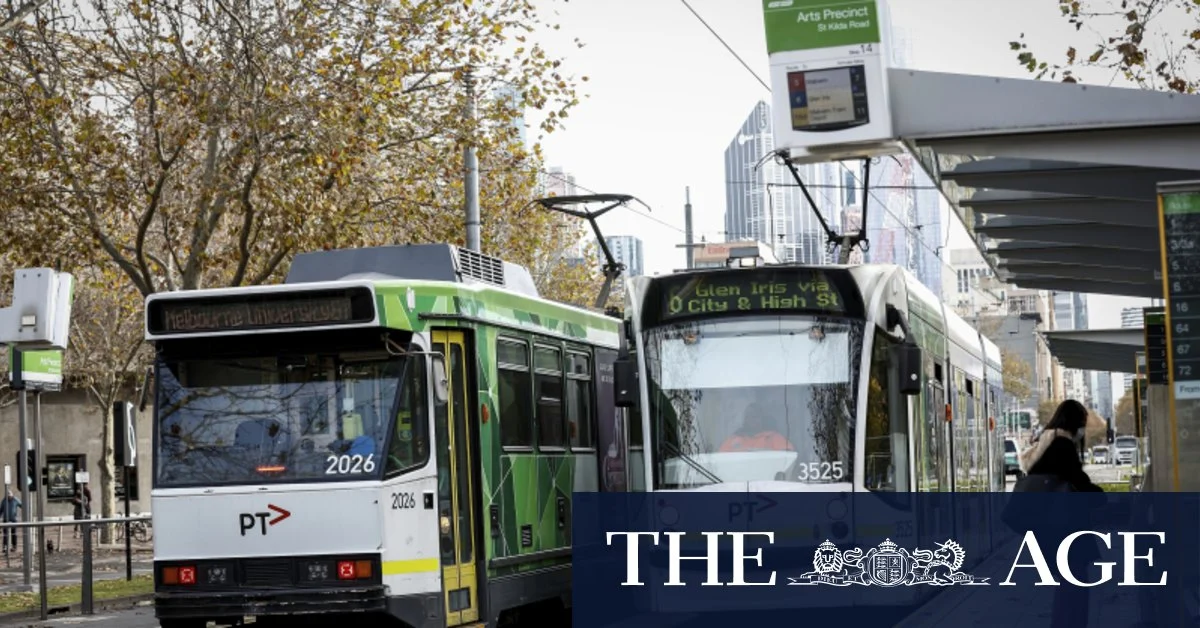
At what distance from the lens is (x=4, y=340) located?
20531 mm

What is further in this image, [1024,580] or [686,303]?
[686,303]

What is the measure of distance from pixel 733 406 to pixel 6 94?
13.0 meters

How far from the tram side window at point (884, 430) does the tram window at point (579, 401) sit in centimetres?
285

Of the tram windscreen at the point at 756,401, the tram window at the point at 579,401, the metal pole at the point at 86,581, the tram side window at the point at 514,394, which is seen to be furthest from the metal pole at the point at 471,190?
the tram windscreen at the point at 756,401

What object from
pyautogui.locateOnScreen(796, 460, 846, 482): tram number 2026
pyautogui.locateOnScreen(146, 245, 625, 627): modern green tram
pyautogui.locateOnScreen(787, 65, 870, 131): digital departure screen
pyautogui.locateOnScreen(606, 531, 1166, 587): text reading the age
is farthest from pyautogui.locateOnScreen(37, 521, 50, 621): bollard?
pyautogui.locateOnScreen(796, 460, 846, 482): tram number 2026

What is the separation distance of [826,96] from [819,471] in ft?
41.2

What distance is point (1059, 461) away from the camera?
10766 millimetres

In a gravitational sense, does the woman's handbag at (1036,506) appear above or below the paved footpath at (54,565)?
above

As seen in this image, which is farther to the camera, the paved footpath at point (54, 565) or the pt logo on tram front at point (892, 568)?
the paved footpath at point (54, 565)

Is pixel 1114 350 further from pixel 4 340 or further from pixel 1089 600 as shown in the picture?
pixel 1089 600

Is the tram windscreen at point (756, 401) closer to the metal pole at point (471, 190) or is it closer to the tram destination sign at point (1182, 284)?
the tram destination sign at point (1182, 284)

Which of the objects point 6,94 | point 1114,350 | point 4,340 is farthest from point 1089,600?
point 1114,350

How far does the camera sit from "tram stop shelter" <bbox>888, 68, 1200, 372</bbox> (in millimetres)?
13930

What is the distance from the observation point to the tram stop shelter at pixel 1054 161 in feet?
45.7
